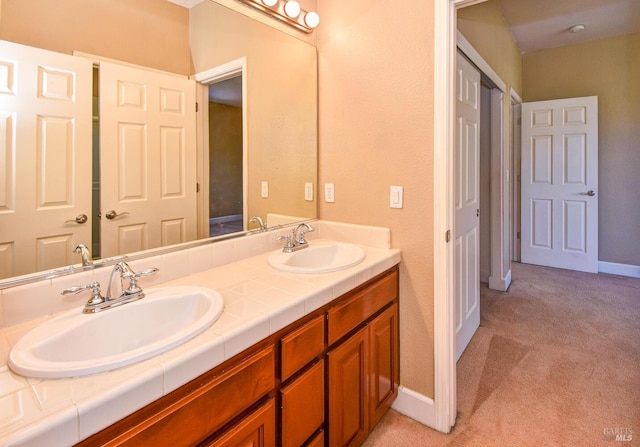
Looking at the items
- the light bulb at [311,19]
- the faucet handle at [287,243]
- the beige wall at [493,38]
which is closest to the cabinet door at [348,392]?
the faucet handle at [287,243]

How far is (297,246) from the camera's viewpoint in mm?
1785

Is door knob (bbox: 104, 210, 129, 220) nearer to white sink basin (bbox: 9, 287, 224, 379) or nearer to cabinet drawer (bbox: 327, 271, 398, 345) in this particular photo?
white sink basin (bbox: 9, 287, 224, 379)

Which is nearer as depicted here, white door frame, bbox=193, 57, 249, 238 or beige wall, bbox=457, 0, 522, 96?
white door frame, bbox=193, 57, 249, 238

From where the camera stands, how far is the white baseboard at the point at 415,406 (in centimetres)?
170

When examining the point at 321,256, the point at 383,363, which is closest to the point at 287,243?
the point at 321,256

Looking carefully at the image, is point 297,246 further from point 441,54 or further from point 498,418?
point 498,418

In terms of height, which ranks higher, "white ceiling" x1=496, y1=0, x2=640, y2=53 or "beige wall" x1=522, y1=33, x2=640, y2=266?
"white ceiling" x1=496, y1=0, x2=640, y2=53

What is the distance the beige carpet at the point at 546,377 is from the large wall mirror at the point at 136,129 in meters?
1.35

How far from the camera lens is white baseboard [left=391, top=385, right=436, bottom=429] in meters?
1.70

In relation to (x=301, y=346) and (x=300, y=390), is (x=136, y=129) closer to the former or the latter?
(x=301, y=346)

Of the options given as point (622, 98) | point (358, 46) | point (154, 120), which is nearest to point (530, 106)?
point (622, 98)

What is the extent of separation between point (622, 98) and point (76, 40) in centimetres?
502

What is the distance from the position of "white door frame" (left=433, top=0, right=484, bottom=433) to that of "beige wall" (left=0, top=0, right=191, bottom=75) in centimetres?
110
